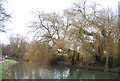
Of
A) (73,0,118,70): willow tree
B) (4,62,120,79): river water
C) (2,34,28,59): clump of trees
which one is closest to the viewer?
(4,62,120,79): river water

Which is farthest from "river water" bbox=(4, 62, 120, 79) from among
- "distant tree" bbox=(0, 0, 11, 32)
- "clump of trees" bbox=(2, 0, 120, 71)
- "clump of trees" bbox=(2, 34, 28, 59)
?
"clump of trees" bbox=(2, 34, 28, 59)

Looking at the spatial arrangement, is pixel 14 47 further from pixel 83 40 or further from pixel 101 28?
pixel 101 28

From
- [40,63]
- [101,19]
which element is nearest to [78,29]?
[101,19]

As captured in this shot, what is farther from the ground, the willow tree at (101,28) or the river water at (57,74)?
the willow tree at (101,28)

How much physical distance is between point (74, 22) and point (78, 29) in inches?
29.0

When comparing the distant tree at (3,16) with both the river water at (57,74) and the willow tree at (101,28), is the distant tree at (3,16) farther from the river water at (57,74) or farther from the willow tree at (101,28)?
the willow tree at (101,28)

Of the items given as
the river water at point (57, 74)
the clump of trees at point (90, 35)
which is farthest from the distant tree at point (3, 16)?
the clump of trees at point (90, 35)

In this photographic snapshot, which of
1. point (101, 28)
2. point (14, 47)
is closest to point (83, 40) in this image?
point (101, 28)

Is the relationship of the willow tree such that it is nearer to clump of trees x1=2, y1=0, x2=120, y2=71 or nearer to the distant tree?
clump of trees x1=2, y1=0, x2=120, y2=71

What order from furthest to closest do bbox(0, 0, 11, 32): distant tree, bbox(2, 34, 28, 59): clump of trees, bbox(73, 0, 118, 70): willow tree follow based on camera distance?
bbox(2, 34, 28, 59): clump of trees, bbox(73, 0, 118, 70): willow tree, bbox(0, 0, 11, 32): distant tree

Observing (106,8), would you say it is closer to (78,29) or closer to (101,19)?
(101,19)

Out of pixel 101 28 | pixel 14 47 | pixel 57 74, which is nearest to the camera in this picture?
pixel 57 74

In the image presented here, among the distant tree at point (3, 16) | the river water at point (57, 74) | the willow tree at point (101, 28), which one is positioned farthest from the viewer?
the willow tree at point (101, 28)

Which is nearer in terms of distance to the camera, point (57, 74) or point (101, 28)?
point (57, 74)
